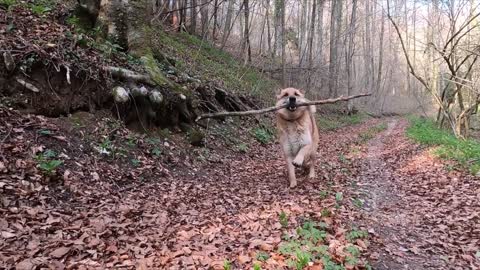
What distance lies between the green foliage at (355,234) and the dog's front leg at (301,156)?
2.21 meters

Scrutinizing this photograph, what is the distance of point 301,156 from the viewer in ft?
23.3

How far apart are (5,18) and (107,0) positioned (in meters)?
2.55

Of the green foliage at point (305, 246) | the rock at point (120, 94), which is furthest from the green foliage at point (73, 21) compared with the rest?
the green foliage at point (305, 246)

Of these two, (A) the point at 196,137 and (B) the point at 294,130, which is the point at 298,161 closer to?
(B) the point at 294,130

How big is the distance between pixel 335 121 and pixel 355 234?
21.2 metres

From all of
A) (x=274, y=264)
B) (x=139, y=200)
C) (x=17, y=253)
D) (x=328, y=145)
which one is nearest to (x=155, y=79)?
(x=139, y=200)

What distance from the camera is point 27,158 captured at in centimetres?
543

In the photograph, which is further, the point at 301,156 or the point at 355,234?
the point at 301,156

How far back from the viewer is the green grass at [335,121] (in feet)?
71.6

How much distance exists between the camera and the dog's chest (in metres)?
7.34

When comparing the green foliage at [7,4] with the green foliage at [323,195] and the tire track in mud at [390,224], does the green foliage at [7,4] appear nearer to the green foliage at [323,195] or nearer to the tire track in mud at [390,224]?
the green foliage at [323,195]

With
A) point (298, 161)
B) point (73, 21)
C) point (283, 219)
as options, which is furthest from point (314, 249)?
point (73, 21)

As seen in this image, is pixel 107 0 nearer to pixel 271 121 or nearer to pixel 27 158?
pixel 27 158

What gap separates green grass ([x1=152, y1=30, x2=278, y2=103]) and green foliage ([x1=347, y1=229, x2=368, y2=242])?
27.5ft
